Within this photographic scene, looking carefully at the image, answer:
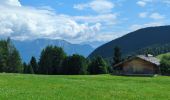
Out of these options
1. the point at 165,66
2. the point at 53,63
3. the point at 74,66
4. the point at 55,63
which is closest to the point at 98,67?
the point at 74,66

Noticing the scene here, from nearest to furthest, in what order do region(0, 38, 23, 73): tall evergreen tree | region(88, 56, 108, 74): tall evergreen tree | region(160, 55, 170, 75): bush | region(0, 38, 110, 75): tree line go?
region(160, 55, 170, 75): bush → region(0, 38, 110, 75): tree line → region(88, 56, 108, 74): tall evergreen tree → region(0, 38, 23, 73): tall evergreen tree

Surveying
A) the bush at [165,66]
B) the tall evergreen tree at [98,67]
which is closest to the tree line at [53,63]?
the tall evergreen tree at [98,67]

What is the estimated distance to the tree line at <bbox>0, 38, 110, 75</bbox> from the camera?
128625mm

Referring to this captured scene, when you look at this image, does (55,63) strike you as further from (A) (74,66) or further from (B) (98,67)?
(B) (98,67)

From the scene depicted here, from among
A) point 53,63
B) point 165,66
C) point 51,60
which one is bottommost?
point 165,66

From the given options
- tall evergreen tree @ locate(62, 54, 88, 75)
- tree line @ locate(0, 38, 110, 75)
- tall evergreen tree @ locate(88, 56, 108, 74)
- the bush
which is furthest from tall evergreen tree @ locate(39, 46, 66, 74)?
the bush

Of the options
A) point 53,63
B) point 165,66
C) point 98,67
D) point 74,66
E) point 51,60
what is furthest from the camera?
point 51,60

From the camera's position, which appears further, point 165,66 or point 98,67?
point 98,67

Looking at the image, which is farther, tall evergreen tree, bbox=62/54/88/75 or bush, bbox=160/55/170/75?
tall evergreen tree, bbox=62/54/88/75

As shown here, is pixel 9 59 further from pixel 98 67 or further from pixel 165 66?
pixel 165 66

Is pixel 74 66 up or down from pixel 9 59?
down

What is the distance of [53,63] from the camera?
140625 mm

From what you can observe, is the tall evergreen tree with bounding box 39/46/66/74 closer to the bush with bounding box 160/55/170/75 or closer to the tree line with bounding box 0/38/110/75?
the tree line with bounding box 0/38/110/75

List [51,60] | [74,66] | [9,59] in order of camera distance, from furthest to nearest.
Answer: [9,59]
[51,60]
[74,66]
